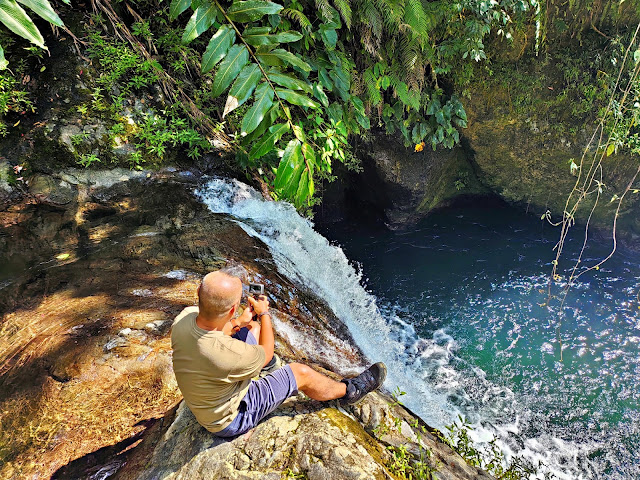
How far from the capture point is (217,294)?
2104mm

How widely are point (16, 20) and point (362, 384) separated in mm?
3161

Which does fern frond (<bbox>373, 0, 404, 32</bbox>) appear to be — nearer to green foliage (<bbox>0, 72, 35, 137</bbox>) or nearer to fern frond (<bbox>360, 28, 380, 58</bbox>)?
fern frond (<bbox>360, 28, 380, 58</bbox>)

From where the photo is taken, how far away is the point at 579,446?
410 centimetres

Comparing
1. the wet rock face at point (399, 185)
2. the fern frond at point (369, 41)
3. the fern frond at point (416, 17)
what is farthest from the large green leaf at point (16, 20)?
Result: the wet rock face at point (399, 185)

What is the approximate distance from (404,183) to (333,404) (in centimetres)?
596

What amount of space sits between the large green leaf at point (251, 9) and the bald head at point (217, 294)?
7.92 ft

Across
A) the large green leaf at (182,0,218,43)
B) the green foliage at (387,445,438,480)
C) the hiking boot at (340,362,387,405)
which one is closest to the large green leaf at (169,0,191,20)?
the large green leaf at (182,0,218,43)

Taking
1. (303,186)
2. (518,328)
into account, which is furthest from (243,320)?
(518,328)

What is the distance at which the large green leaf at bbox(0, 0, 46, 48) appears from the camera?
70.6 inches

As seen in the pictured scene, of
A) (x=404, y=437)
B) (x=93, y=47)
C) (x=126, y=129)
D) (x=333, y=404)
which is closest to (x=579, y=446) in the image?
(x=404, y=437)

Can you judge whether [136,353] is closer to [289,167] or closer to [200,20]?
[289,167]

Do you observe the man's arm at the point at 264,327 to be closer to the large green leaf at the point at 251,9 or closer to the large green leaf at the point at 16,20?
the large green leaf at the point at 16,20

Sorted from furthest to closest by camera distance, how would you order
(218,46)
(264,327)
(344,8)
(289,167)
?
(344,8), (289,167), (218,46), (264,327)

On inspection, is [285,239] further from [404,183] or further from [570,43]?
[570,43]
